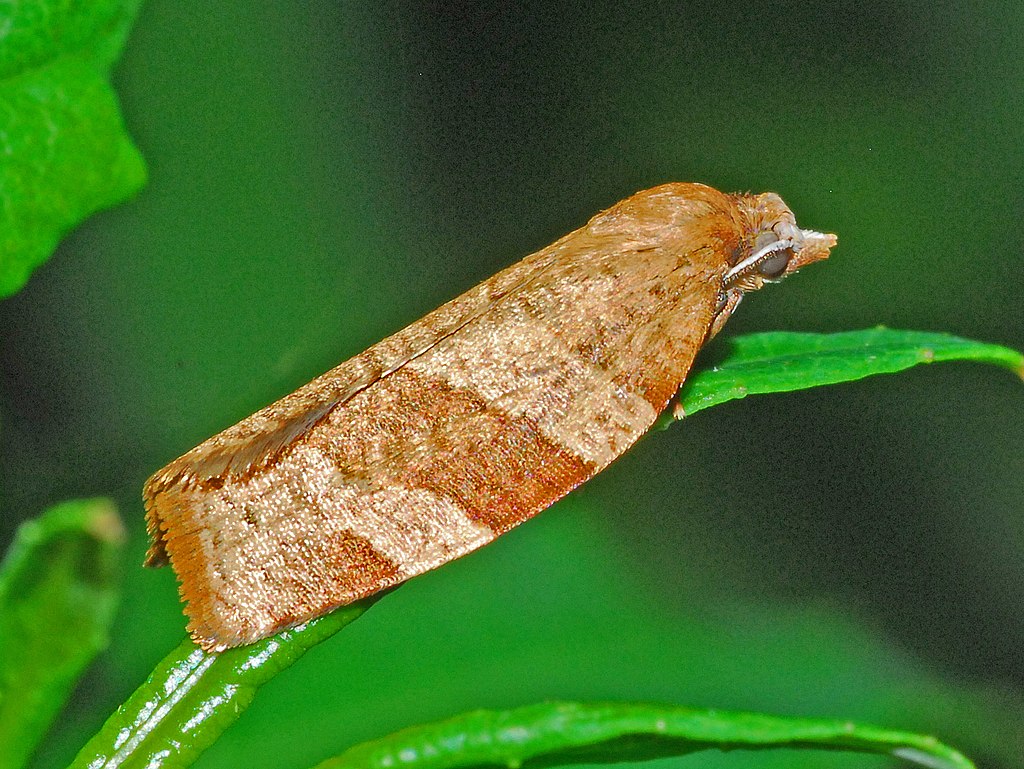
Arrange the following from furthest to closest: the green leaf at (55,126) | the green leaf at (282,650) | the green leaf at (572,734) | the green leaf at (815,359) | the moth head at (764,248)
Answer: the moth head at (764,248) → the green leaf at (815,359) → the green leaf at (55,126) → the green leaf at (282,650) → the green leaf at (572,734)

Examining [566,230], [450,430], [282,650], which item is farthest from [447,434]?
[566,230]

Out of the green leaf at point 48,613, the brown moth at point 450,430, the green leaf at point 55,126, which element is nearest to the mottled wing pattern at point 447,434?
the brown moth at point 450,430

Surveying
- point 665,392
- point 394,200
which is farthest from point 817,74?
point 665,392

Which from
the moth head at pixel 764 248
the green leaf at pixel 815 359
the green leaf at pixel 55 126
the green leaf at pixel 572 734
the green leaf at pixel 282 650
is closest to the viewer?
the green leaf at pixel 572 734

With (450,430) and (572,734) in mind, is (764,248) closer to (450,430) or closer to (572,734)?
(450,430)

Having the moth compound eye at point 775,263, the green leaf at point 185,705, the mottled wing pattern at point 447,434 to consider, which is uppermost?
the moth compound eye at point 775,263

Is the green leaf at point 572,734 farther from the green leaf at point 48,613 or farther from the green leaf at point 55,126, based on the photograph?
the green leaf at point 55,126
